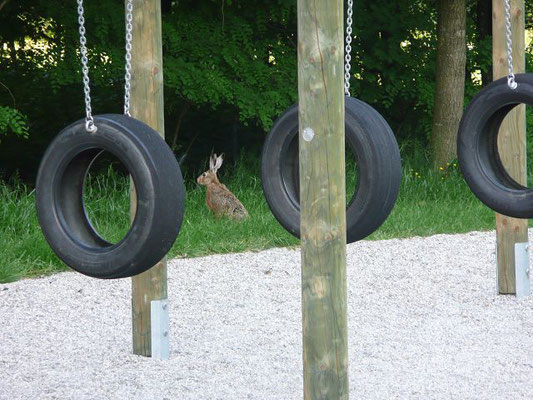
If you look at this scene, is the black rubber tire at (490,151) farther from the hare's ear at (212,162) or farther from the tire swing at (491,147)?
the hare's ear at (212,162)

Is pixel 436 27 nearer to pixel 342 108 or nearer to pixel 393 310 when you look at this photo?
pixel 393 310

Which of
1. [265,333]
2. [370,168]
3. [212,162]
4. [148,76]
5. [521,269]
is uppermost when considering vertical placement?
[148,76]

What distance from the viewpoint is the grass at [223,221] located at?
7762mm

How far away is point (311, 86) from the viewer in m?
3.66

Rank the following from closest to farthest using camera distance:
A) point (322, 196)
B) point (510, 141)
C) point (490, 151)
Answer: point (322, 196) → point (490, 151) → point (510, 141)

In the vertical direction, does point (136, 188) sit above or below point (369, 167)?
below

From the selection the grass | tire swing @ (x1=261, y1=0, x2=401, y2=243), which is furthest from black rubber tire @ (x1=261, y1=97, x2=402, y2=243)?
the grass

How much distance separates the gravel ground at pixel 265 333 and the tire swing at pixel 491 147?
3.36 ft

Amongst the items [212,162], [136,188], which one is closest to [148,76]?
[136,188]

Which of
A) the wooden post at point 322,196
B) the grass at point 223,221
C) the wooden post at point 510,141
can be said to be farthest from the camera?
the grass at point 223,221

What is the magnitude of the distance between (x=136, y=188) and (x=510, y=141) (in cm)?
385

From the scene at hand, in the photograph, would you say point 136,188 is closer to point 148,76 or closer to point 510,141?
point 148,76

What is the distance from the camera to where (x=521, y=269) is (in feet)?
23.0

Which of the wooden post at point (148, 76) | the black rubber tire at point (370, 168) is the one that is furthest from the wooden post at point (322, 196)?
the wooden post at point (148, 76)
